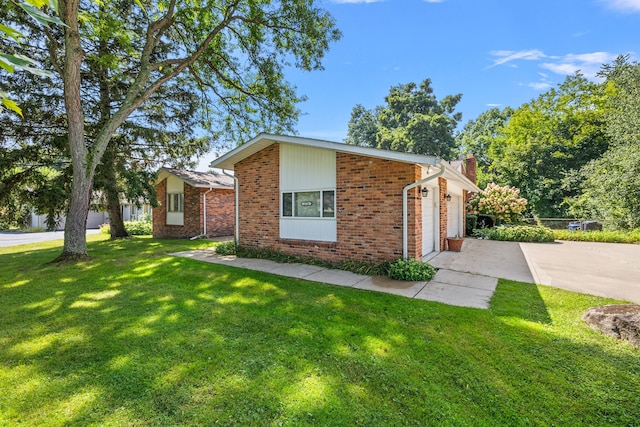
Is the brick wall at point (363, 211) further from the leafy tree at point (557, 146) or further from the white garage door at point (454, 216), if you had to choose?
the leafy tree at point (557, 146)

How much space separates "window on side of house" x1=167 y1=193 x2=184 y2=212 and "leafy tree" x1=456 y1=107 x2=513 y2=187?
2910cm

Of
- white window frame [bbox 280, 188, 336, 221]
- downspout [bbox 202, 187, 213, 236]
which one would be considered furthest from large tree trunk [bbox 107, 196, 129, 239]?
white window frame [bbox 280, 188, 336, 221]

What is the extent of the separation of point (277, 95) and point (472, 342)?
38.2 ft

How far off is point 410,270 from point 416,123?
28396 mm

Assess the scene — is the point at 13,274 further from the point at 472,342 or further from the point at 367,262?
the point at 472,342

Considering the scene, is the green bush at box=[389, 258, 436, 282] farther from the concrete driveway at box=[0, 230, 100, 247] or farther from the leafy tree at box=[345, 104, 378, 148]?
the leafy tree at box=[345, 104, 378, 148]

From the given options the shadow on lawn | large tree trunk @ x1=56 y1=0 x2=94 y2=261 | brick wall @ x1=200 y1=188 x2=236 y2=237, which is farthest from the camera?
brick wall @ x1=200 y1=188 x2=236 y2=237

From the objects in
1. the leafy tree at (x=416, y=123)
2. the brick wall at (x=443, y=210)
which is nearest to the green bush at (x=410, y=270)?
the brick wall at (x=443, y=210)

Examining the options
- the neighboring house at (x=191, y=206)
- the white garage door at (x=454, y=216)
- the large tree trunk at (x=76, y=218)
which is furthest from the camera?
the neighboring house at (x=191, y=206)

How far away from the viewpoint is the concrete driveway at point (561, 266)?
6109 millimetres

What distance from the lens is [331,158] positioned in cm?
805

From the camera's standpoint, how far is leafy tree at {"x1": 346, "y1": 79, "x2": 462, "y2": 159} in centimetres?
3123

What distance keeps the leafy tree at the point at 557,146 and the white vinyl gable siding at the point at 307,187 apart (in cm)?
2271

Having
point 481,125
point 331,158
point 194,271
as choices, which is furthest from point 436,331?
point 481,125
